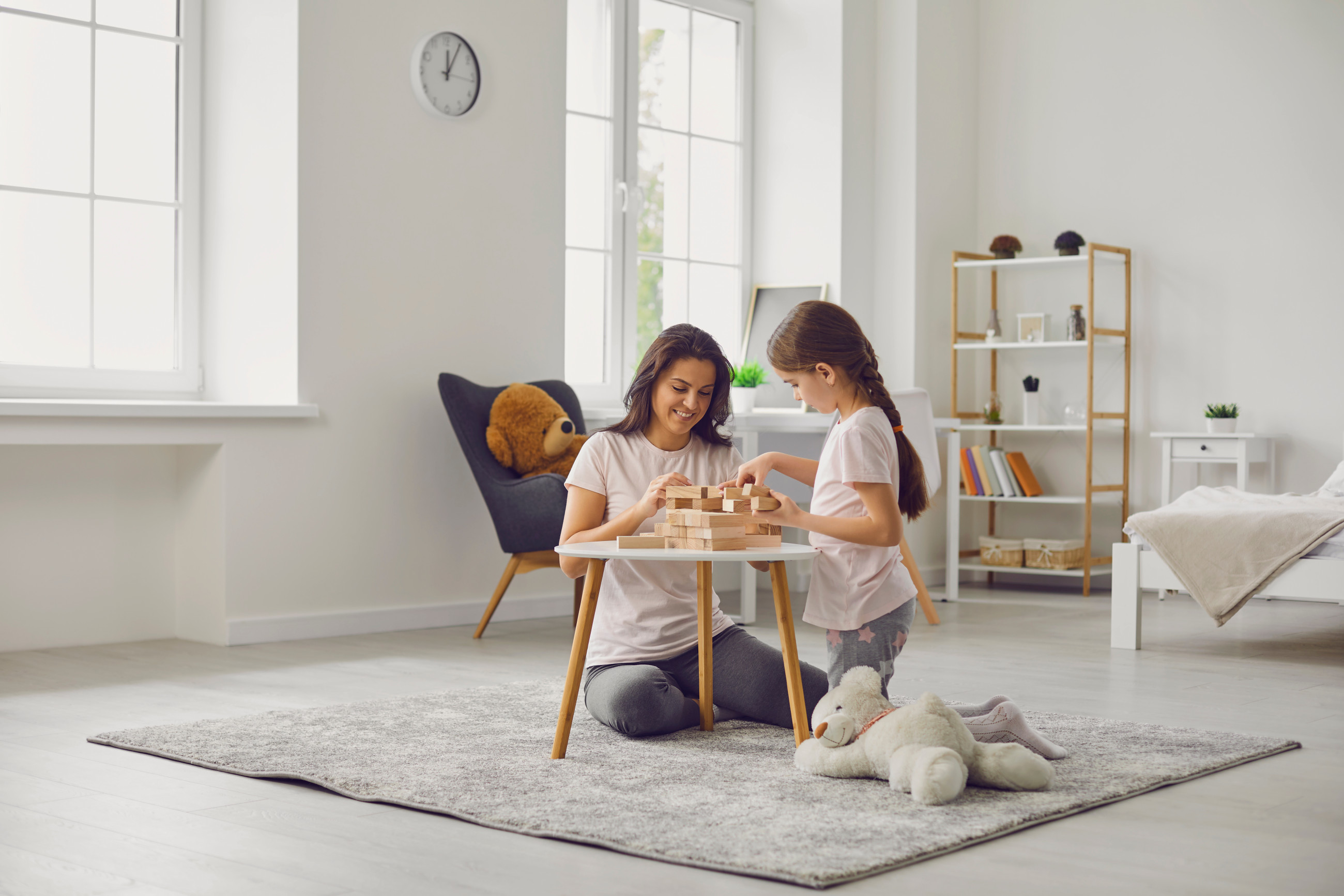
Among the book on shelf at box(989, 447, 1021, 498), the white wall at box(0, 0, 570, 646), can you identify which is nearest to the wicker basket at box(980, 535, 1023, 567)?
the book on shelf at box(989, 447, 1021, 498)

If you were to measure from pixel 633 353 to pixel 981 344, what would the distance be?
1459 mm

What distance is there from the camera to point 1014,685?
11.3 feet

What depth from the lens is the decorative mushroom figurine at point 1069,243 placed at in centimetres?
579

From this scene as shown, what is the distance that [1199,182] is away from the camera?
5.79 metres

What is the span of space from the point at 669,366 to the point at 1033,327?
11.9 ft

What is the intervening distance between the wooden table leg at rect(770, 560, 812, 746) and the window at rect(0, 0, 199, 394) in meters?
2.62

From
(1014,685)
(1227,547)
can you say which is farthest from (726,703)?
(1227,547)

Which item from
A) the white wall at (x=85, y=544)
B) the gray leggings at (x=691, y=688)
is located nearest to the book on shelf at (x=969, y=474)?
the white wall at (x=85, y=544)

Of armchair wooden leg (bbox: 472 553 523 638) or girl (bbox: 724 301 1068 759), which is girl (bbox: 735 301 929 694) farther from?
armchair wooden leg (bbox: 472 553 523 638)

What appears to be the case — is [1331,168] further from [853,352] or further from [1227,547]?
[853,352]

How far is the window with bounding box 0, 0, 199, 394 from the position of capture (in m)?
4.09

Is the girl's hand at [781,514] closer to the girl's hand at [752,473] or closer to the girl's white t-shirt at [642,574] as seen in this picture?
the girl's hand at [752,473]

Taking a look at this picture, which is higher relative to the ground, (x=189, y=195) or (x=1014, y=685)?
(x=189, y=195)

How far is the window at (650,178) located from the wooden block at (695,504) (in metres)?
3.02
